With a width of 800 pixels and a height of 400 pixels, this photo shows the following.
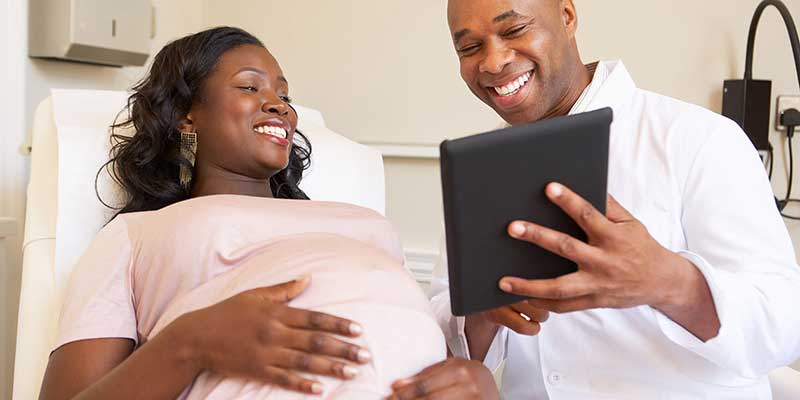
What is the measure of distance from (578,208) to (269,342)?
430mm

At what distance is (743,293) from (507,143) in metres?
0.42

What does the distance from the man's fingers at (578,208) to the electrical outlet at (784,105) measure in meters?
1.44

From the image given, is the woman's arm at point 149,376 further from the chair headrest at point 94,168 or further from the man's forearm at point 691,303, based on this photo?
the man's forearm at point 691,303

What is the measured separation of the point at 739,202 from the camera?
4.01ft

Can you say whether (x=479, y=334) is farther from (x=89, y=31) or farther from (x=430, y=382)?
(x=89, y=31)

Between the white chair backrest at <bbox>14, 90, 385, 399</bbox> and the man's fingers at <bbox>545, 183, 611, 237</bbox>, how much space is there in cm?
97

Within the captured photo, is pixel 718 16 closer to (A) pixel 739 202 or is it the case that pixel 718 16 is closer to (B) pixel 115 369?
(A) pixel 739 202

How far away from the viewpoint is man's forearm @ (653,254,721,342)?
1.04 metres

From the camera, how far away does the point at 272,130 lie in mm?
1540

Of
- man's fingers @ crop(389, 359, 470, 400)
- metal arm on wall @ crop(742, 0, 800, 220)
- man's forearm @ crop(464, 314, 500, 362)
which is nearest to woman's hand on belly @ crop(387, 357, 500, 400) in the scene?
man's fingers @ crop(389, 359, 470, 400)

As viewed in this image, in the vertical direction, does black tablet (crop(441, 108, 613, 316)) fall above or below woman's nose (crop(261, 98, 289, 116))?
below

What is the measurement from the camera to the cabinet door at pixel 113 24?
201 cm

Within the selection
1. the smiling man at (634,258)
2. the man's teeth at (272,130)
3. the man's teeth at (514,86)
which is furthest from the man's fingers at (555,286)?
the man's teeth at (272,130)

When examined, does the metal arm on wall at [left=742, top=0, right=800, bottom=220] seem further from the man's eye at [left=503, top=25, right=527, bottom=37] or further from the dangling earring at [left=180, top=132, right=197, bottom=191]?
the dangling earring at [left=180, top=132, right=197, bottom=191]
